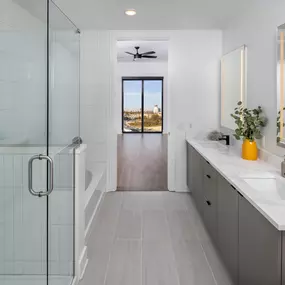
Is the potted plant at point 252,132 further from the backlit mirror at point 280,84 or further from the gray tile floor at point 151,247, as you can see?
the gray tile floor at point 151,247

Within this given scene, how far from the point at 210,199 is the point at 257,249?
1411 millimetres

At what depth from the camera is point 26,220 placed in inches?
91.1

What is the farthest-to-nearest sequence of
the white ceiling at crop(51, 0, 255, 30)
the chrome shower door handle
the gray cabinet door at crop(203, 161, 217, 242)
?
the white ceiling at crop(51, 0, 255, 30) → the gray cabinet door at crop(203, 161, 217, 242) → the chrome shower door handle

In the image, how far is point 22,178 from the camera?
2.30m

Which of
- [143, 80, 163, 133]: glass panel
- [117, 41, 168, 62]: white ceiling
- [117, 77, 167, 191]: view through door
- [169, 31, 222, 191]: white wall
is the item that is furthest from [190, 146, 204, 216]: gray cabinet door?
[143, 80, 163, 133]: glass panel

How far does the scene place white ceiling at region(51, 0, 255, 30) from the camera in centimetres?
370

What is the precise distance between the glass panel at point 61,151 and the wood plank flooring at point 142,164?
2898mm

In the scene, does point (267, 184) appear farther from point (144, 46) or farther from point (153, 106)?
point (153, 106)

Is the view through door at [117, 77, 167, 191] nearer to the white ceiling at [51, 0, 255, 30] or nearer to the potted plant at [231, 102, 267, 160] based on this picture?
the white ceiling at [51, 0, 255, 30]

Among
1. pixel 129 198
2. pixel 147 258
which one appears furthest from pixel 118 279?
pixel 129 198

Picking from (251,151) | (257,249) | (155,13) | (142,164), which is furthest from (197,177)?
(142,164)

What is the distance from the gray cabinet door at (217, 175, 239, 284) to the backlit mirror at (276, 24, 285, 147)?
0.66 metres

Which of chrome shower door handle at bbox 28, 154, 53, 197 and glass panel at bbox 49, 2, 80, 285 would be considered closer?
chrome shower door handle at bbox 28, 154, 53, 197

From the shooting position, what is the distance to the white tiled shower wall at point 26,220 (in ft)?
7.34
